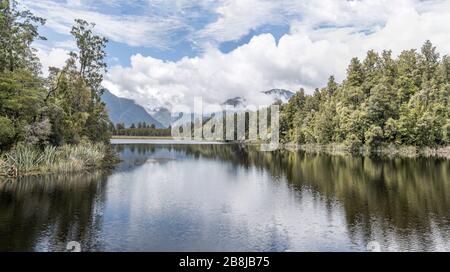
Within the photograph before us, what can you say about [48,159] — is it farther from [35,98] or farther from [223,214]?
[223,214]

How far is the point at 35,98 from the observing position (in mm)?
44344

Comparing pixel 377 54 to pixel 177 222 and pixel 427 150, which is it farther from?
pixel 177 222

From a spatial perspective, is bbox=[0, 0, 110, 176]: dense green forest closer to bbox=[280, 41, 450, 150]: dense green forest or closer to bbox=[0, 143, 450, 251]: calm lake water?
bbox=[0, 143, 450, 251]: calm lake water

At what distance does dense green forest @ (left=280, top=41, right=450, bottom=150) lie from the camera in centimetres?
9475

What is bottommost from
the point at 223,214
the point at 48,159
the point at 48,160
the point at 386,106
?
the point at 223,214

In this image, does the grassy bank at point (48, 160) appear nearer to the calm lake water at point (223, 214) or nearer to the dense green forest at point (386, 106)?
the calm lake water at point (223, 214)

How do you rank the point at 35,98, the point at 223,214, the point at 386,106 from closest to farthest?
the point at 223,214
the point at 35,98
the point at 386,106

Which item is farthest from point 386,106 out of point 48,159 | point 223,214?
point 223,214

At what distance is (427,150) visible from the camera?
3711 inches

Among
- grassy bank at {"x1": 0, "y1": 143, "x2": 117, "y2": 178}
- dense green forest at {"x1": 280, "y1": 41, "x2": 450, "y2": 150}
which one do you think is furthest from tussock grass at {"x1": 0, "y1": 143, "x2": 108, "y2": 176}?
dense green forest at {"x1": 280, "y1": 41, "x2": 450, "y2": 150}

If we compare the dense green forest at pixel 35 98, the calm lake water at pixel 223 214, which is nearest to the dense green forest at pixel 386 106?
the calm lake water at pixel 223 214

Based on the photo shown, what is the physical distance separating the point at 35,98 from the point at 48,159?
708 cm

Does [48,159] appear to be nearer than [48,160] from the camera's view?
No
